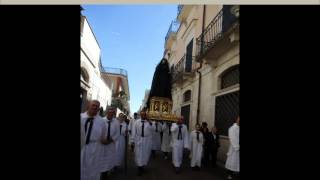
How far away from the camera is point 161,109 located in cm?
1062

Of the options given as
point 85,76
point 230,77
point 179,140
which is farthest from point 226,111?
point 85,76

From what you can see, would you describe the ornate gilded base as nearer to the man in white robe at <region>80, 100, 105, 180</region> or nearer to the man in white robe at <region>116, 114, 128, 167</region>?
the man in white robe at <region>116, 114, 128, 167</region>

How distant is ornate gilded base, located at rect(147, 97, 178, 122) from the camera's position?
10.4 m

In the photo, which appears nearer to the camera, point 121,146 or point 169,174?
point 169,174

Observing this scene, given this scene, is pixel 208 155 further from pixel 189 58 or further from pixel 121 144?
pixel 189 58

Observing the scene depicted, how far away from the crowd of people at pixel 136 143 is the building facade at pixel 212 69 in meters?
1.40

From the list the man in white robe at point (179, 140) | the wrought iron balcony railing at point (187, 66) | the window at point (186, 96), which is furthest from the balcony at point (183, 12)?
the man in white robe at point (179, 140)

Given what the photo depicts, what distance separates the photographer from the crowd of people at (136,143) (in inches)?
198

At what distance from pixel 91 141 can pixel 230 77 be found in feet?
21.7

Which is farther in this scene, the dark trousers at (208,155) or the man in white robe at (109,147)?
the dark trousers at (208,155)

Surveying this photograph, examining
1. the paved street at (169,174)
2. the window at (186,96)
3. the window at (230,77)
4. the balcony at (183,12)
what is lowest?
the paved street at (169,174)

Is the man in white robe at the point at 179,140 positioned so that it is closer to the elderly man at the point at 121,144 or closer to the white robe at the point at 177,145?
the white robe at the point at 177,145
